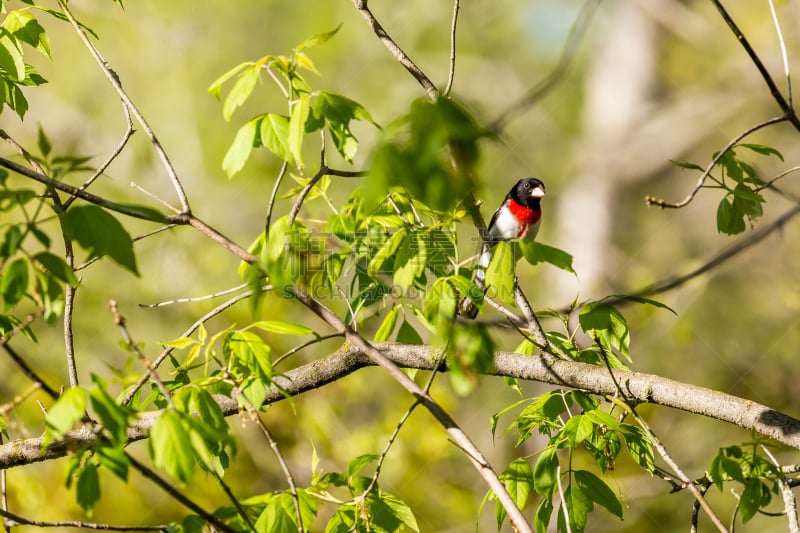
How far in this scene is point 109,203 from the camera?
1.70 metres

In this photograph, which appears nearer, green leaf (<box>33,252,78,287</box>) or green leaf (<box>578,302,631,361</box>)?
green leaf (<box>33,252,78,287</box>)

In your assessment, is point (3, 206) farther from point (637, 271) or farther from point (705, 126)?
point (705, 126)

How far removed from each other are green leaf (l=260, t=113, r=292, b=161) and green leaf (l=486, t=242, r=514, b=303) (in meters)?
0.69

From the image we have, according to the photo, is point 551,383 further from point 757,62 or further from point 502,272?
point 757,62

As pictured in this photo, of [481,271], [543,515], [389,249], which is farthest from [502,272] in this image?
[543,515]

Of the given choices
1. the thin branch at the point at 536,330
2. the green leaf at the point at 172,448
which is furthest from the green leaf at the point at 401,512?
the green leaf at the point at 172,448

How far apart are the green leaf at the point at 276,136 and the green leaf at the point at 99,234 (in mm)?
685

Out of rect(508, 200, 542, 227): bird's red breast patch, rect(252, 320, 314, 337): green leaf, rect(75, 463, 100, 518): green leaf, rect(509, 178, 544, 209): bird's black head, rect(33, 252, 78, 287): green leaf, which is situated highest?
rect(509, 178, 544, 209): bird's black head

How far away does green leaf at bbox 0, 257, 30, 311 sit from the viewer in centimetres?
150

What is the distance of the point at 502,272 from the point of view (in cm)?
175

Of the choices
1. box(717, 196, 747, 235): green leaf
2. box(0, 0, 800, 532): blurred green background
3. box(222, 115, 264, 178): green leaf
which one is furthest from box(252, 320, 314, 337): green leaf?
box(0, 0, 800, 532): blurred green background

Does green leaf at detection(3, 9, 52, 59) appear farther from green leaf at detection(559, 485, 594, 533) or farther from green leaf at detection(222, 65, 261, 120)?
green leaf at detection(559, 485, 594, 533)

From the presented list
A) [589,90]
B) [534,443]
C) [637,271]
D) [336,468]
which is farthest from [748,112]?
[336,468]

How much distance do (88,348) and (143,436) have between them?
5488mm
